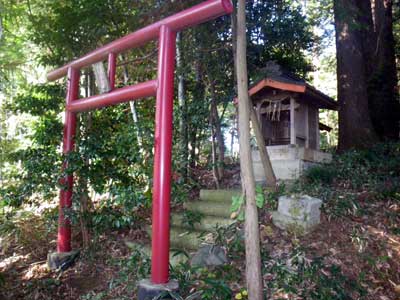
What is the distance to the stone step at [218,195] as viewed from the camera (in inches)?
231

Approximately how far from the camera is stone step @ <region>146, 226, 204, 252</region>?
4809 millimetres

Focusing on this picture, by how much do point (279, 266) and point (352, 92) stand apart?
5.86 metres

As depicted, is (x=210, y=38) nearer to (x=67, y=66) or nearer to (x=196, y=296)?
(x=67, y=66)

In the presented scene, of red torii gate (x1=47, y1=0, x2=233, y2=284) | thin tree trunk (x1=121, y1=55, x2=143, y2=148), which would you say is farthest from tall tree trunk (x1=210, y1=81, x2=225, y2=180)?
red torii gate (x1=47, y1=0, x2=233, y2=284)

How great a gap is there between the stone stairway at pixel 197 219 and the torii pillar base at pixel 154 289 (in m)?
0.84

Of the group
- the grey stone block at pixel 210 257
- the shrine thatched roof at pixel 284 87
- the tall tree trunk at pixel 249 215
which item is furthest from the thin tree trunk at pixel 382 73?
the tall tree trunk at pixel 249 215

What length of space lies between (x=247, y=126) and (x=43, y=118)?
4.02 metres

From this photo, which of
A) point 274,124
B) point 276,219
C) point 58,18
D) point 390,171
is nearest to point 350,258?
point 276,219

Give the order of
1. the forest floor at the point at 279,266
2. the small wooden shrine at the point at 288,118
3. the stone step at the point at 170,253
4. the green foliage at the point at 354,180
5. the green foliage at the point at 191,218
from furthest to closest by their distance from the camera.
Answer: the small wooden shrine at the point at 288,118 < the green foliage at the point at 191,218 < the green foliage at the point at 354,180 < the stone step at the point at 170,253 < the forest floor at the point at 279,266

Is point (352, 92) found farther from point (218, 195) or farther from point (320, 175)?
point (218, 195)

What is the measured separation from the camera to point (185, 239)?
195 inches

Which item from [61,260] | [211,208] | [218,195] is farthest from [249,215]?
[61,260]

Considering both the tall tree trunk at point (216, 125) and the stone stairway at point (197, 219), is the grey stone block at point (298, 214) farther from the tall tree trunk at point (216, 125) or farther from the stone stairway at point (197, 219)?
the tall tree trunk at point (216, 125)

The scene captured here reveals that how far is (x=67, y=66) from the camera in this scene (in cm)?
557
